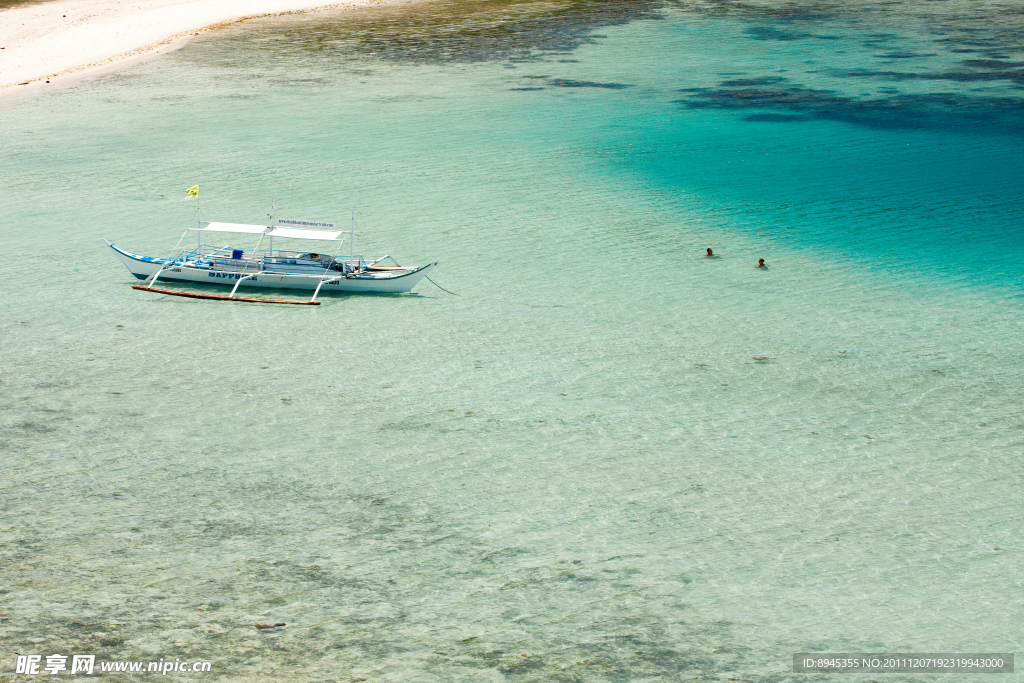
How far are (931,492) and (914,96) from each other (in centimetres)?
2966

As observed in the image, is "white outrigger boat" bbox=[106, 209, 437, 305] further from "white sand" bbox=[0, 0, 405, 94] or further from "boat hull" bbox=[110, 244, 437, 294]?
"white sand" bbox=[0, 0, 405, 94]

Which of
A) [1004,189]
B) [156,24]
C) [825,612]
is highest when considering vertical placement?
[156,24]

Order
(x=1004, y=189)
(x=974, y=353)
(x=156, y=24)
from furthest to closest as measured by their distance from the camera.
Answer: (x=156, y=24), (x=1004, y=189), (x=974, y=353)

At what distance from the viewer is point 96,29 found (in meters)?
51.2

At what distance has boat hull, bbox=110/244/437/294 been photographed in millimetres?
22547

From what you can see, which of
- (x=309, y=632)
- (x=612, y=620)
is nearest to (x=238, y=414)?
(x=309, y=632)

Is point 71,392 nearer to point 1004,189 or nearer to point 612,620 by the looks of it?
point 612,620

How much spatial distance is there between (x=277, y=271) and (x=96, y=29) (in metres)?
35.2

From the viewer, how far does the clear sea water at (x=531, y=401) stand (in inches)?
482

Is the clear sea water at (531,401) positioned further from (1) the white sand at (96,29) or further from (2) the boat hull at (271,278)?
(1) the white sand at (96,29)

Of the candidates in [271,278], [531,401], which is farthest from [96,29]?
[531,401]

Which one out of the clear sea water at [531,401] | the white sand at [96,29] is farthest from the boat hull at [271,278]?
the white sand at [96,29]

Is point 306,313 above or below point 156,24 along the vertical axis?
below

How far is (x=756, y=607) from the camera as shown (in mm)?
12477
